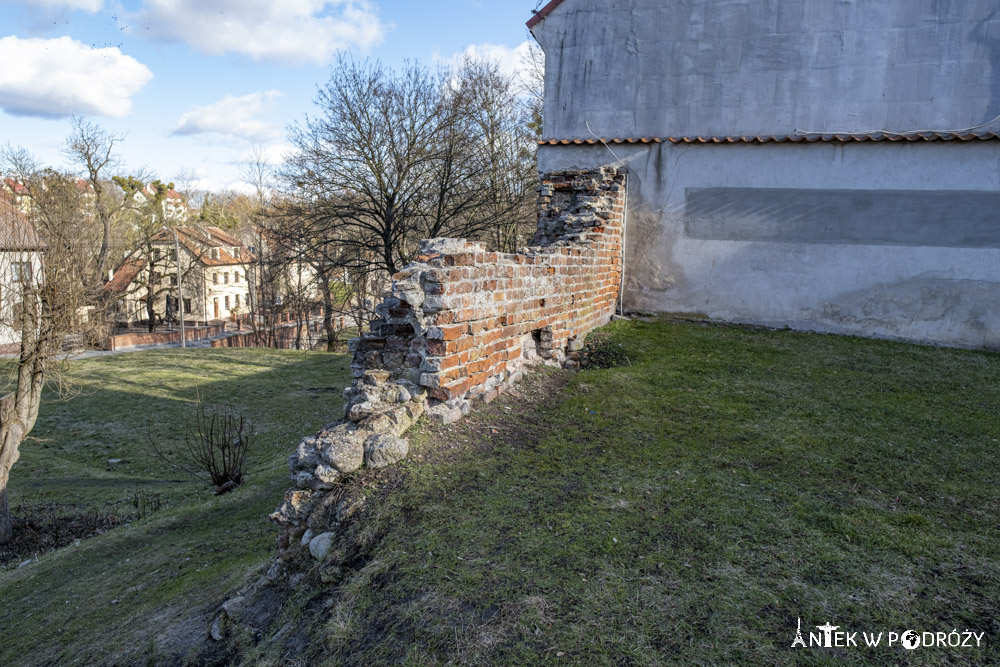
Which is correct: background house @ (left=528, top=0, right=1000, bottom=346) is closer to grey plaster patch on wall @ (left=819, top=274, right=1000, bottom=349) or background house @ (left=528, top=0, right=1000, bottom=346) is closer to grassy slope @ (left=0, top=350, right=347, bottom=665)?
grey plaster patch on wall @ (left=819, top=274, right=1000, bottom=349)

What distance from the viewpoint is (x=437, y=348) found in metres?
4.38

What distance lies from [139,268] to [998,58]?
3811 centimetres

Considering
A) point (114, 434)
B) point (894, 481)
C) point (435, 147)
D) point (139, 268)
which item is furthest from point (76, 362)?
point (894, 481)

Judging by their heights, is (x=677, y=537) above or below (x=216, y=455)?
above

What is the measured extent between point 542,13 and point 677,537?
963 cm

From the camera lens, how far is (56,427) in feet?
41.9

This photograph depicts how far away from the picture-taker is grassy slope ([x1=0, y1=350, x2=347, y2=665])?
3955 millimetres

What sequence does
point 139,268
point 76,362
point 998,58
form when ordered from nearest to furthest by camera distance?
point 998,58, point 76,362, point 139,268

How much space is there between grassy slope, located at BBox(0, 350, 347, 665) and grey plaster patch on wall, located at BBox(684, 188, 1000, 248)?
758 cm

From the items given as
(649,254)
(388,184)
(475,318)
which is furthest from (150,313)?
(475,318)

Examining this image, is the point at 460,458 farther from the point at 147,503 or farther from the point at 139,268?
the point at 139,268

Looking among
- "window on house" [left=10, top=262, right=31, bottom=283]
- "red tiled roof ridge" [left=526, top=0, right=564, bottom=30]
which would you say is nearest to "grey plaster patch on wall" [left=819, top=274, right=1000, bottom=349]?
"red tiled roof ridge" [left=526, top=0, right=564, bottom=30]

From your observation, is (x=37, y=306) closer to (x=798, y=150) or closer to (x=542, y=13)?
(x=542, y=13)

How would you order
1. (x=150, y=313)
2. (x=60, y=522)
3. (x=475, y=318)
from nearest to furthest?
(x=475, y=318), (x=60, y=522), (x=150, y=313)
